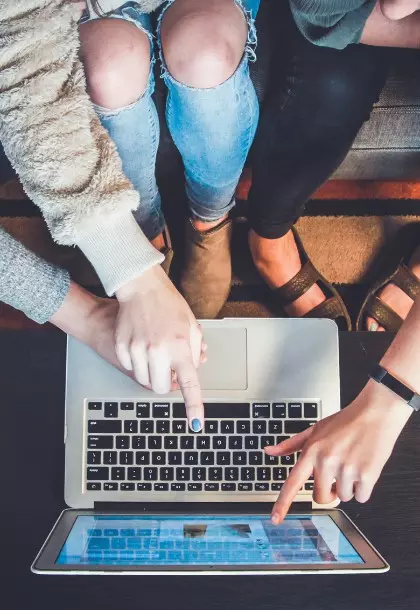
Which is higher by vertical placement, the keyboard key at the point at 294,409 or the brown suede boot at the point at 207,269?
the keyboard key at the point at 294,409

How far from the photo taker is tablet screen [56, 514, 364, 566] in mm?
680

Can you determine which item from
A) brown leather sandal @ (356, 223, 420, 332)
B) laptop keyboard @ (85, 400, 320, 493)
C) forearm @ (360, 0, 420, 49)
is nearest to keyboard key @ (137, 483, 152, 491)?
laptop keyboard @ (85, 400, 320, 493)

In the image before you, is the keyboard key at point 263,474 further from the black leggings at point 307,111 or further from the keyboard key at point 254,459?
the black leggings at point 307,111

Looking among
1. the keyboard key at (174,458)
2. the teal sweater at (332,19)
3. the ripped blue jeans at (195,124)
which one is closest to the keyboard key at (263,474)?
the keyboard key at (174,458)

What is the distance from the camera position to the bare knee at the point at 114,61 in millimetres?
803

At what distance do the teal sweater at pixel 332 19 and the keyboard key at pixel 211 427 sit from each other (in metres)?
0.54

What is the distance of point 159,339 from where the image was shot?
28.0 inches

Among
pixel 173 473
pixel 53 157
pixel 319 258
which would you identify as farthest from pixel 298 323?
pixel 319 258

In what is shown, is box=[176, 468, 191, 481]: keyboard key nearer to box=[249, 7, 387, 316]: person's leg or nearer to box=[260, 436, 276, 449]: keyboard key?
box=[260, 436, 276, 449]: keyboard key

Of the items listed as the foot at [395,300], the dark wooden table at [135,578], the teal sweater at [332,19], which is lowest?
the foot at [395,300]

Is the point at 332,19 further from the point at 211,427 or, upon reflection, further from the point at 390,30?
the point at 211,427

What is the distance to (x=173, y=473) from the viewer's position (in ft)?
2.59

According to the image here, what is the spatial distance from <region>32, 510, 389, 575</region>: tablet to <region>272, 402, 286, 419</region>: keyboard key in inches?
5.0

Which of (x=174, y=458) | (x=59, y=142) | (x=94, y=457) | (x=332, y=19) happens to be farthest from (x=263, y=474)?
(x=332, y=19)
